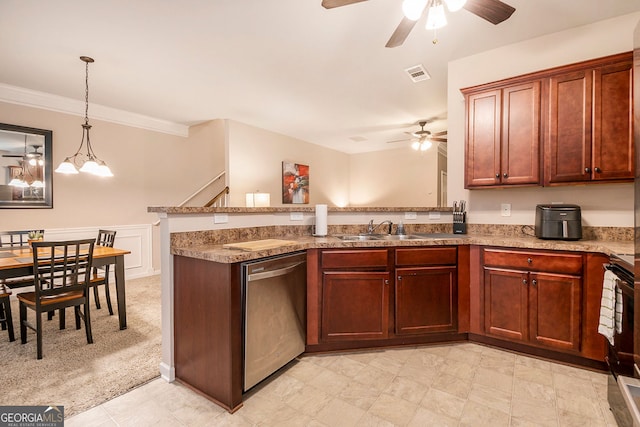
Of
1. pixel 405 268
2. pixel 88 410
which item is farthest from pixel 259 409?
pixel 405 268

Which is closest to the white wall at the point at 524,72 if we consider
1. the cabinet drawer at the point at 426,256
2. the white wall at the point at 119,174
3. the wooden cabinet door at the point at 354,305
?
the cabinet drawer at the point at 426,256

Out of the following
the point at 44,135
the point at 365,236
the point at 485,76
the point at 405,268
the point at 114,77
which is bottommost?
the point at 405,268

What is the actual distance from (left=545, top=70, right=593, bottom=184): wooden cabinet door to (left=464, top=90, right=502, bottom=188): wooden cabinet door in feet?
1.21

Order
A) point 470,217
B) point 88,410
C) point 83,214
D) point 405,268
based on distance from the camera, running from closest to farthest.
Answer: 1. point 88,410
2. point 405,268
3. point 470,217
4. point 83,214

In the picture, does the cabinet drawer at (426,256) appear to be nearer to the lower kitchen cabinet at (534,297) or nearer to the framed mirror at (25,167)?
the lower kitchen cabinet at (534,297)

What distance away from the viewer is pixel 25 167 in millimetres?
3812

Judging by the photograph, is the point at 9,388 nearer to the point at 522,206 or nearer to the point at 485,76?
the point at 522,206

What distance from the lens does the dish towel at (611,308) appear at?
1.59m

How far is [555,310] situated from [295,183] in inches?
195

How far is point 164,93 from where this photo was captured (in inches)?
157

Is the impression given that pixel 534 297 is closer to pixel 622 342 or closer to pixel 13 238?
pixel 622 342

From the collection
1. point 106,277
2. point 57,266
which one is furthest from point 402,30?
point 106,277

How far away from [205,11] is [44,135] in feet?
10.6

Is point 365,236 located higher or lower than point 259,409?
higher
